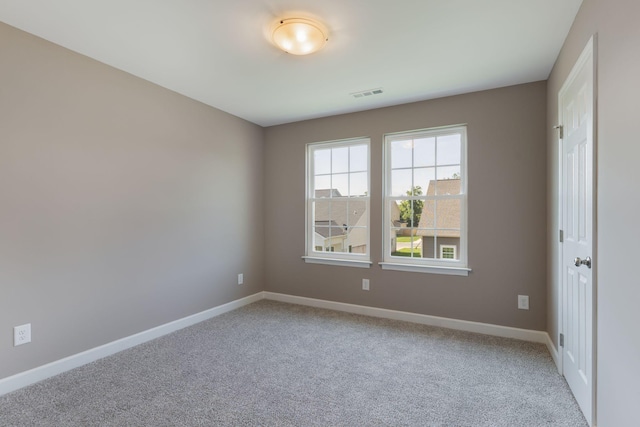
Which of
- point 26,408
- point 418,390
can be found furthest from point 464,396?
point 26,408

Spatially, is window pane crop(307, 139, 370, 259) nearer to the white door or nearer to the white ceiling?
the white ceiling

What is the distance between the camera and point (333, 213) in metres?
4.19

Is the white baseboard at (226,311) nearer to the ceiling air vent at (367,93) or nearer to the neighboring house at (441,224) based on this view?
the neighboring house at (441,224)

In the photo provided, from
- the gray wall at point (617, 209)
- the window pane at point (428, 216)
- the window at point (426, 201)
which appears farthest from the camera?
the window pane at point (428, 216)

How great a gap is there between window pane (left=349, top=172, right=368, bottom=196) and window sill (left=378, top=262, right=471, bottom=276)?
0.91m

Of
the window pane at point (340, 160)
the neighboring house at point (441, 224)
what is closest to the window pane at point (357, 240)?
the neighboring house at point (441, 224)

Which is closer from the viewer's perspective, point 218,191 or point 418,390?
point 418,390

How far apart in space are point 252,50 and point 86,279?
2.25m

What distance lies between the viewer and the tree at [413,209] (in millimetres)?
3620

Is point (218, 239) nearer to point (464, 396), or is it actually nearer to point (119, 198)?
point (119, 198)

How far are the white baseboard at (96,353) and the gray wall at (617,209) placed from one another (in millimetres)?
3345

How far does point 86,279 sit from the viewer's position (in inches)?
101

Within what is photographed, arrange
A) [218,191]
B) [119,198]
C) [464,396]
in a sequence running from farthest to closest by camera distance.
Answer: [218,191]
[119,198]
[464,396]

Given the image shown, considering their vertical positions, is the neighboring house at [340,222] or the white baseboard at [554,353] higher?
the neighboring house at [340,222]
